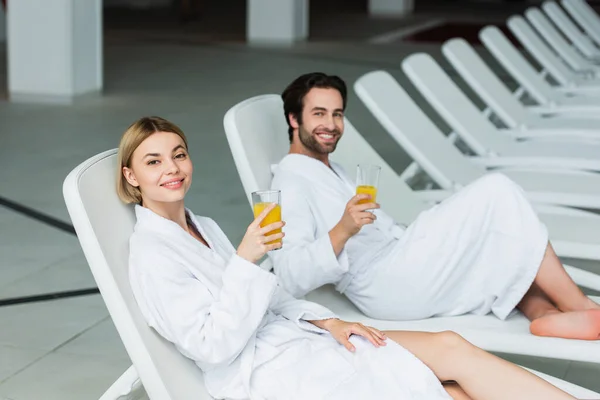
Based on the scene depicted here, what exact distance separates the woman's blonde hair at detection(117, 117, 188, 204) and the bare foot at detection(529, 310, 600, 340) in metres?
1.11

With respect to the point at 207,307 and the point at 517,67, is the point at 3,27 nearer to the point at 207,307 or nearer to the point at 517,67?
the point at 517,67

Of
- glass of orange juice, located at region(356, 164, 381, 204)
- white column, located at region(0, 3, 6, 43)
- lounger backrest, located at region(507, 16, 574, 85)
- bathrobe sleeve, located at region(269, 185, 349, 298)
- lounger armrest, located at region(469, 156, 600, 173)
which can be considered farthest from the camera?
white column, located at region(0, 3, 6, 43)

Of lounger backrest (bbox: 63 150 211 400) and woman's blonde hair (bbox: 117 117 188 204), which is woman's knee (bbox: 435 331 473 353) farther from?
woman's blonde hair (bbox: 117 117 188 204)

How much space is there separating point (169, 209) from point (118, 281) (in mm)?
241

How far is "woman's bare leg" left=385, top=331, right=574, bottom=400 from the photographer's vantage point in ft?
7.34

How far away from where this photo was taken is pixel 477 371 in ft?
7.46

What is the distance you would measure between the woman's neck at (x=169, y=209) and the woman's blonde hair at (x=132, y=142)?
0.14 feet

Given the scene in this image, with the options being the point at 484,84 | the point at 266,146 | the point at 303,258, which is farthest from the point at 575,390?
the point at 484,84

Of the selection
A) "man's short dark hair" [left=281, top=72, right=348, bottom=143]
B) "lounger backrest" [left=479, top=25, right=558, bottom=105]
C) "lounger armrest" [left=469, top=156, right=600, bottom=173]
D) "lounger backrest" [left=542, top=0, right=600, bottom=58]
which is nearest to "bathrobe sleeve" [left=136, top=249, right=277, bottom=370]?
"man's short dark hair" [left=281, top=72, right=348, bottom=143]

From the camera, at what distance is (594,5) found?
22.5 metres

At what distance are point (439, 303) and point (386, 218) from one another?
1.30 feet

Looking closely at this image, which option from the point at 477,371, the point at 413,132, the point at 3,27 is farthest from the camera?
the point at 3,27

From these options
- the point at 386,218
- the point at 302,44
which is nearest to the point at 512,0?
the point at 302,44

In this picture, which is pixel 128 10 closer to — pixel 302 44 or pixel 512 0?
pixel 302 44
